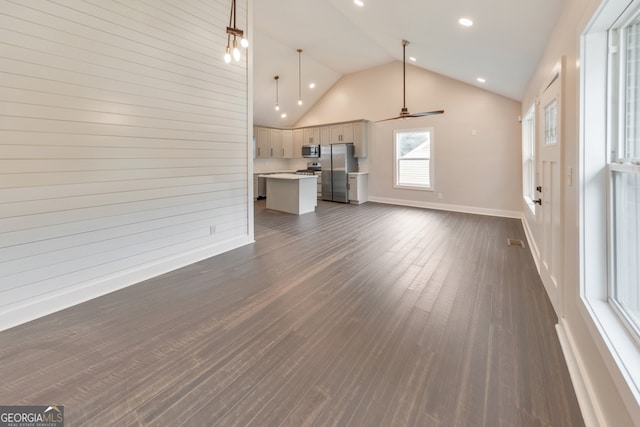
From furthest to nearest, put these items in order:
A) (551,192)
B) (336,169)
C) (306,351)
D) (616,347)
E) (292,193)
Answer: (336,169), (292,193), (551,192), (306,351), (616,347)

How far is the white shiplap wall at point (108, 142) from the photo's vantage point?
7.37 ft

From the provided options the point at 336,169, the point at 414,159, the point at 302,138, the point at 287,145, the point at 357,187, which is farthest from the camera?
the point at 287,145

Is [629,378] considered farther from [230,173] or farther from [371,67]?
[371,67]

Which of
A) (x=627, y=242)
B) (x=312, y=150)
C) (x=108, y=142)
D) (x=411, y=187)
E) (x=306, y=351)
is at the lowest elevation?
(x=306, y=351)

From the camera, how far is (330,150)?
855 centimetres

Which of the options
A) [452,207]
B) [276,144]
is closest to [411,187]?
[452,207]

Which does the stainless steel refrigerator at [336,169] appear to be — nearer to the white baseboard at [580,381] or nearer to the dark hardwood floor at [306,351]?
the dark hardwood floor at [306,351]

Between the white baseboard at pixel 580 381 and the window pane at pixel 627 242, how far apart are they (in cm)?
44

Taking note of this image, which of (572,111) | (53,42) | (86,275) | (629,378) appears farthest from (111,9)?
(629,378)

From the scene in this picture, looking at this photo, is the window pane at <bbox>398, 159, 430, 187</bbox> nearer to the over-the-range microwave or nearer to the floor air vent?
the over-the-range microwave

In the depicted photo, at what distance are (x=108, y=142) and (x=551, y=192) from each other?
13.2ft

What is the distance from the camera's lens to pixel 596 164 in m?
1.55

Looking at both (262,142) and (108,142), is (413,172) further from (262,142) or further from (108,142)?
(108,142)

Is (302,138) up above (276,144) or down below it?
above
